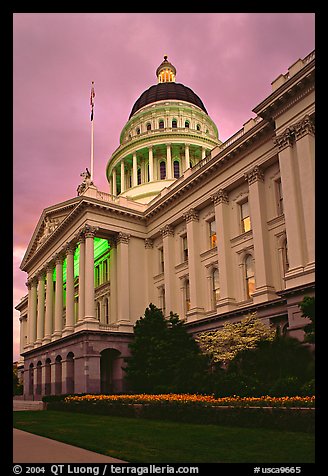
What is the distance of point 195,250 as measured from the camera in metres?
39.9

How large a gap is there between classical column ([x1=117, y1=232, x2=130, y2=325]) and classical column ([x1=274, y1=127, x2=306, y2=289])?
20.1 m

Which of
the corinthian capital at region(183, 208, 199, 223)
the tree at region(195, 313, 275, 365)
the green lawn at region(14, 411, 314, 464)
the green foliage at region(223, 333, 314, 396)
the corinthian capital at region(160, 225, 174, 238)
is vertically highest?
the corinthian capital at region(183, 208, 199, 223)

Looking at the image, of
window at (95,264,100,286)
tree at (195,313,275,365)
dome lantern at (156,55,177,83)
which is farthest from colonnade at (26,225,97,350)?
dome lantern at (156,55,177,83)

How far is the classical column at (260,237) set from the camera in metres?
31.0

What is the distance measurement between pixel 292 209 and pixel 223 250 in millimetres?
9143

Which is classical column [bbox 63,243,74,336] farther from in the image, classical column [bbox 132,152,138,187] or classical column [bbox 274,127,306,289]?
classical column [bbox 274,127,306,289]

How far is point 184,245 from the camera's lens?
141 ft

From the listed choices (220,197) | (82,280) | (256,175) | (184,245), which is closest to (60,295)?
(82,280)

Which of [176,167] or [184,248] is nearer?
[184,248]

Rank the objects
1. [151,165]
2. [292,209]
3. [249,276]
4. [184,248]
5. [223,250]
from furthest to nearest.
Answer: [151,165], [184,248], [223,250], [249,276], [292,209]

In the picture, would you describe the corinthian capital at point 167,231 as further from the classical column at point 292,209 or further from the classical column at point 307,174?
the classical column at point 307,174

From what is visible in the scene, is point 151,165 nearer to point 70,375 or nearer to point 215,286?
point 215,286

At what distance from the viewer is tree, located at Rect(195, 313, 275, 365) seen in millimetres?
28938
